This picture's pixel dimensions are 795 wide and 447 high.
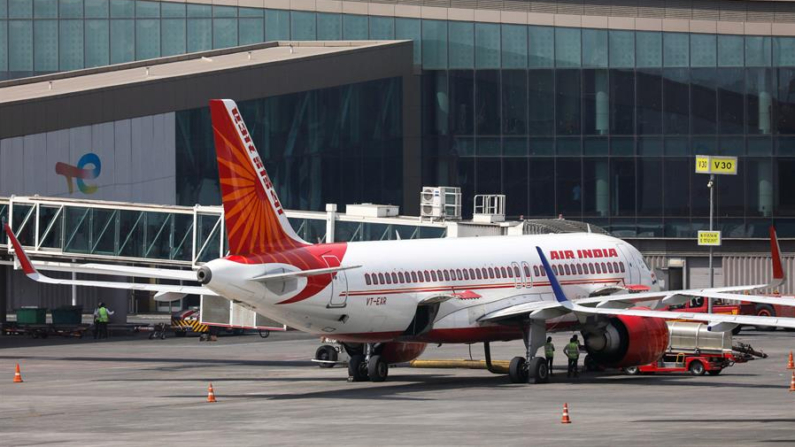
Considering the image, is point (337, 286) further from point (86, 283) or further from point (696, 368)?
point (696, 368)

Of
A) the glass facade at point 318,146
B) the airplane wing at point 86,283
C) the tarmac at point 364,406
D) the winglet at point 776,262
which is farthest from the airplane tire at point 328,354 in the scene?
the glass facade at point 318,146

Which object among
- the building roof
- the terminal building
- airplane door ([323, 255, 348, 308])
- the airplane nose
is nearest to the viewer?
the airplane nose

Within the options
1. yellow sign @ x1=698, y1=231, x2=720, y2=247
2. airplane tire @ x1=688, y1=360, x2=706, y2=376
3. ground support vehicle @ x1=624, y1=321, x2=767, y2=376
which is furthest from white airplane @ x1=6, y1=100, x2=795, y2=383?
yellow sign @ x1=698, y1=231, x2=720, y2=247

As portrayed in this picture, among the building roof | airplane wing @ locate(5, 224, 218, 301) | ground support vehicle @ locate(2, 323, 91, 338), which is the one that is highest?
the building roof

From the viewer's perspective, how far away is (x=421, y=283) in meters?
47.0

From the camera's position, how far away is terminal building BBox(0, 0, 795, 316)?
9269 centimetres

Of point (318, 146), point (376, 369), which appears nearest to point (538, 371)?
point (376, 369)

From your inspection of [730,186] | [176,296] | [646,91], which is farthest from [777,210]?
[176,296]

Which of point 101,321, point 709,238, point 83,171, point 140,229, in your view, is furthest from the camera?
point 83,171

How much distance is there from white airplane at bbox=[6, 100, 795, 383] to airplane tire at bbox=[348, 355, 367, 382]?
4cm

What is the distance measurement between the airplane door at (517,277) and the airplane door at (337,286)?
795cm

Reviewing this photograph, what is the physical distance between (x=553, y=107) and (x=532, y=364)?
1987 inches

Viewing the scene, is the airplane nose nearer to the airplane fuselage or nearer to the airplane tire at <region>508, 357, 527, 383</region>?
the airplane fuselage

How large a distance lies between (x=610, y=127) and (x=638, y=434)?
65.0 meters
